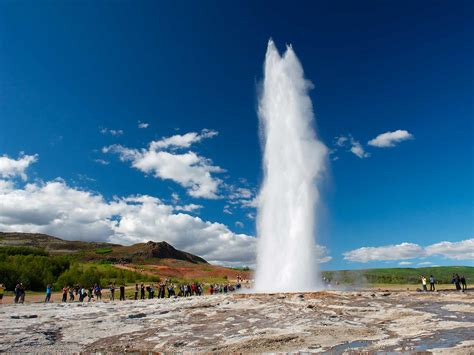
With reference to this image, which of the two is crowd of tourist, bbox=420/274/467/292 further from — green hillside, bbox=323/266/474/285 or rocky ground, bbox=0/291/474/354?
green hillside, bbox=323/266/474/285

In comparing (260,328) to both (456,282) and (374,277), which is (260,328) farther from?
(374,277)

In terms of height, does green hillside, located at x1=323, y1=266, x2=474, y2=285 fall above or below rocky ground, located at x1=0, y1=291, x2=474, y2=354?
above

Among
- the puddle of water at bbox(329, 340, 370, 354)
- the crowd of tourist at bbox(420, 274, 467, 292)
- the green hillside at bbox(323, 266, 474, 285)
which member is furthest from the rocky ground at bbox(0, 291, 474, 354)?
the green hillside at bbox(323, 266, 474, 285)

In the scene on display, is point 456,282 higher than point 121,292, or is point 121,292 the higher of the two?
point 456,282

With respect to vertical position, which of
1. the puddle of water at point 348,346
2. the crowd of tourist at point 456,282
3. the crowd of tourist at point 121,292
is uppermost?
the crowd of tourist at point 456,282

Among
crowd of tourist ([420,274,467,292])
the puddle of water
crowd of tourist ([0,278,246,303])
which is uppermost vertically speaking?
crowd of tourist ([420,274,467,292])

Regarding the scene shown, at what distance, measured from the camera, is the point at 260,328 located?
13.7 meters

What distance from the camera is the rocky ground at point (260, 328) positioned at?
35.8 ft

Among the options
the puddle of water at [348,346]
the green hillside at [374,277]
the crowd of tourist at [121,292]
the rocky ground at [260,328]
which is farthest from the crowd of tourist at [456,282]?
the puddle of water at [348,346]

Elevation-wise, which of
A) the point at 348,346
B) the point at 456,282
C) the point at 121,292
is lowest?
the point at 348,346

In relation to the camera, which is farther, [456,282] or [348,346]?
[456,282]

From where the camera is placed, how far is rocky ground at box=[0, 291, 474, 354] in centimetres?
1090

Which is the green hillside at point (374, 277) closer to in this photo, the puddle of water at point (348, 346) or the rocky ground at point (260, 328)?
the rocky ground at point (260, 328)

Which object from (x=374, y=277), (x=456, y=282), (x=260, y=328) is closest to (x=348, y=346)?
(x=260, y=328)
